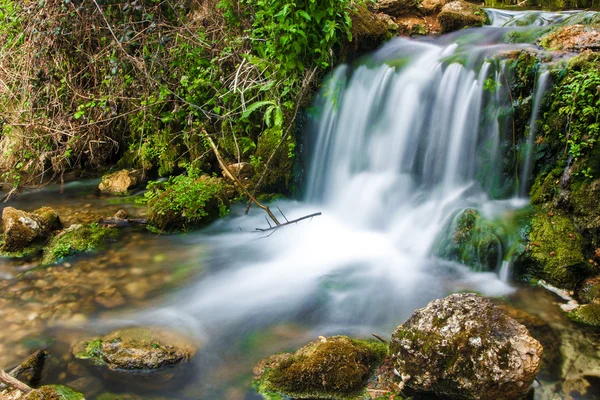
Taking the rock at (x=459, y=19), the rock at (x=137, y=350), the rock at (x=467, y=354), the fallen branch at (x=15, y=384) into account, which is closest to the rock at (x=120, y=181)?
the rock at (x=137, y=350)

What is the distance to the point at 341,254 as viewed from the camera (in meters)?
4.93

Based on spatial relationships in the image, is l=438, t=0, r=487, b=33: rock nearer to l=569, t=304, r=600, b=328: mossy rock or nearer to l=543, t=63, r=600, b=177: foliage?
l=543, t=63, r=600, b=177: foliage

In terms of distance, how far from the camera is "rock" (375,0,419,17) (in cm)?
754

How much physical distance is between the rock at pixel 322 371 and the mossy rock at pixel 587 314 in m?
1.68

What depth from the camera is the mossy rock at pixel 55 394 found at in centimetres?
251

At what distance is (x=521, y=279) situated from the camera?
4086 millimetres

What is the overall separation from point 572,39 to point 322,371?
4992 mm

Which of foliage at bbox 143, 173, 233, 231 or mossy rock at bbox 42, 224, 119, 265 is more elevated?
foliage at bbox 143, 173, 233, 231

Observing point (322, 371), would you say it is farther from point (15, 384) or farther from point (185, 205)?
point (185, 205)

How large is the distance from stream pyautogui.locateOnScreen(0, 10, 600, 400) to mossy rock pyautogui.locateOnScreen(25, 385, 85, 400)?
0.09 meters

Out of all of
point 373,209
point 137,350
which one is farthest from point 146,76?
point 137,350

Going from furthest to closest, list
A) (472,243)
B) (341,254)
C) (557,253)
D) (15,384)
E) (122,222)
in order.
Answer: (122,222)
(341,254)
(472,243)
(557,253)
(15,384)

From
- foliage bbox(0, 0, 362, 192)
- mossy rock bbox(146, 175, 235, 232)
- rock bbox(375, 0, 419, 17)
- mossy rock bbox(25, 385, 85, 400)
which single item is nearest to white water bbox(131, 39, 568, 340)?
mossy rock bbox(146, 175, 235, 232)

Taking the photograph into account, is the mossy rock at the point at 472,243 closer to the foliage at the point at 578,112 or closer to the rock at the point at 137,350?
the foliage at the point at 578,112
